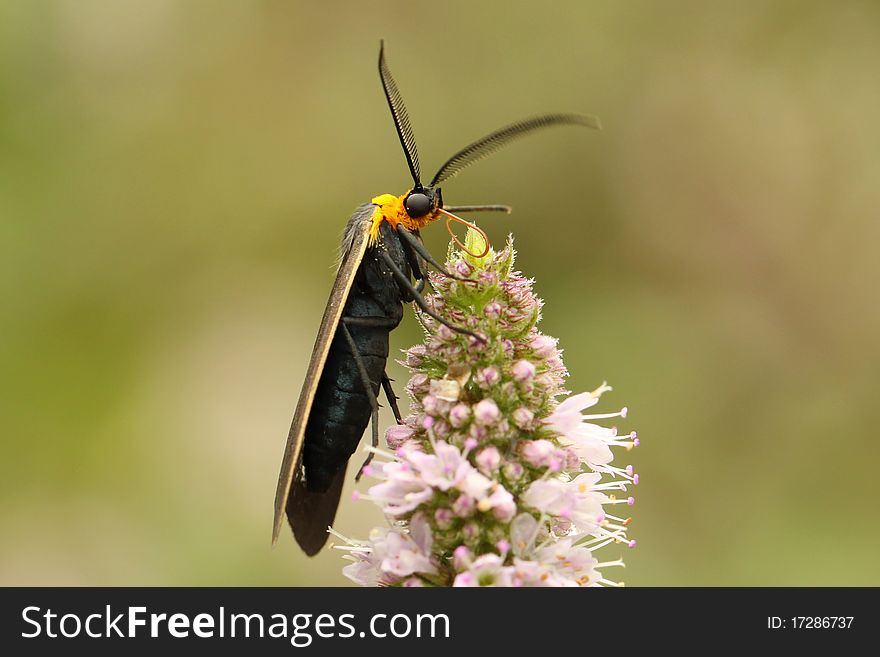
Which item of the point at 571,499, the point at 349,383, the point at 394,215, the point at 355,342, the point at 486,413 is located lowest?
the point at 571,499

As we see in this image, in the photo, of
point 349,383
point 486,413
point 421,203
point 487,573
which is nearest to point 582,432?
point 486,413

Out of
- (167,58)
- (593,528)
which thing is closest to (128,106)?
(167,58)

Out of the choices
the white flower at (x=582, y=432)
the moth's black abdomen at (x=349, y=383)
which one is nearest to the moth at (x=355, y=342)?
the moth's black abdomen at (x=349, y=383)

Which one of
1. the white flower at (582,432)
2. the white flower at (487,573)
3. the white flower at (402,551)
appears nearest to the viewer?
the white flower at (487,573)

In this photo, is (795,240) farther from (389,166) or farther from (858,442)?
(389,166)

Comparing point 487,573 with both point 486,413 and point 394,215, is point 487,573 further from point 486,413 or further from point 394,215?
point 394,215

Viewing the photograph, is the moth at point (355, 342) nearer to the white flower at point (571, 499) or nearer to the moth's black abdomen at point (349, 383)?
the moth's black abdomen at point (349, 383)
